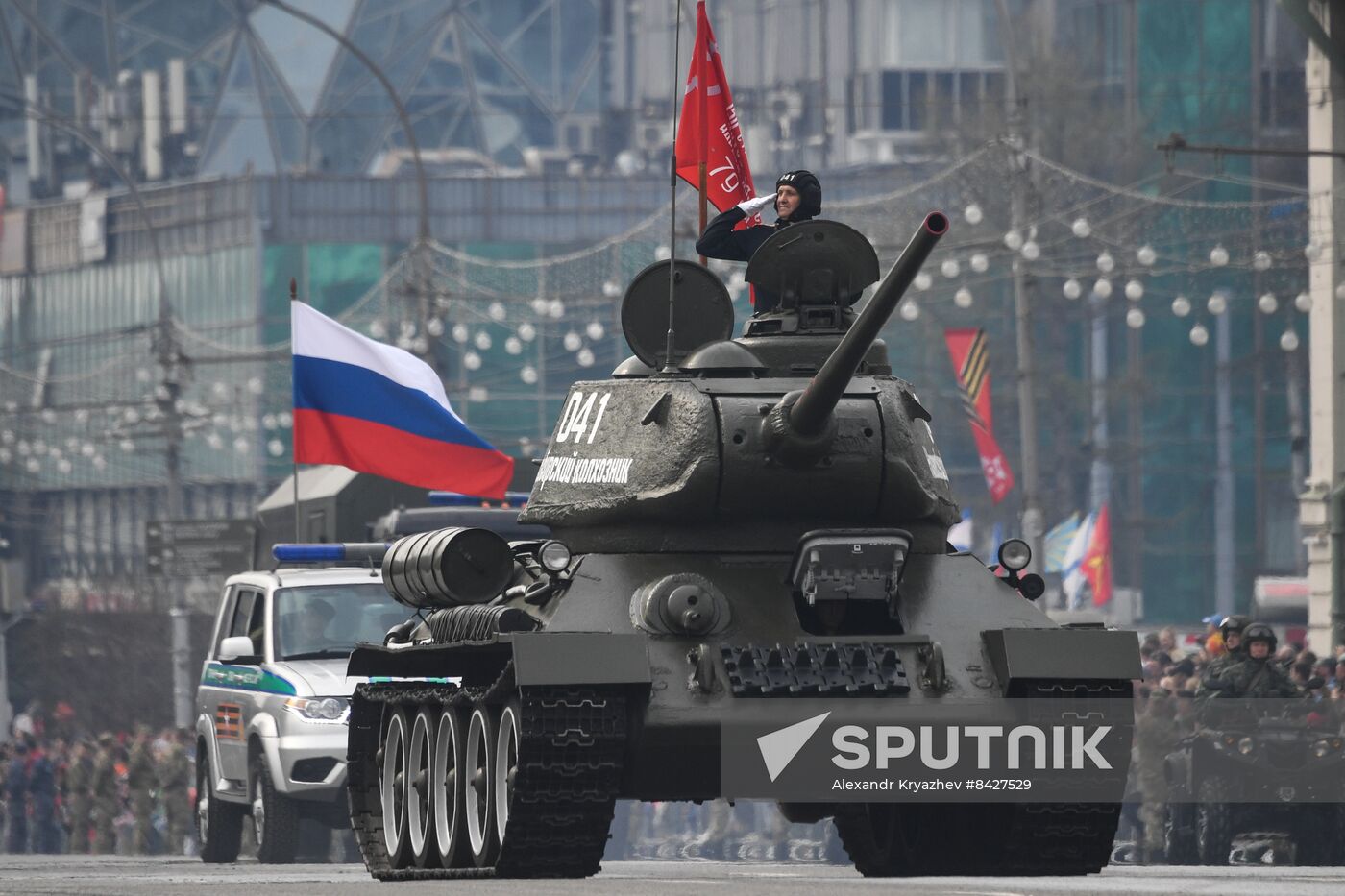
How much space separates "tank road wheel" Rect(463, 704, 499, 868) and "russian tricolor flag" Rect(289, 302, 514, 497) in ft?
28.3

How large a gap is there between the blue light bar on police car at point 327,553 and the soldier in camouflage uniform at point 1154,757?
17.3 ft

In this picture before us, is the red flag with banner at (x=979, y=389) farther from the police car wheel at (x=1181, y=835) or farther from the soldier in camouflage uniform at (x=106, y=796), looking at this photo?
the police car wheel at (x=1181, y=835)

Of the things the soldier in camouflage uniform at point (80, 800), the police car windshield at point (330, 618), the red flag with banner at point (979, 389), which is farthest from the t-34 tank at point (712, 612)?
the red flag with banner at point (979, 389)

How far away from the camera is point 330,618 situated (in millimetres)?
21188

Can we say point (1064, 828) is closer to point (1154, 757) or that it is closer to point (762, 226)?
point (762, 226)

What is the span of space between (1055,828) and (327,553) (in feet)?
24.6

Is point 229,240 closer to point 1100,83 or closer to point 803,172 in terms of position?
point 1100,83

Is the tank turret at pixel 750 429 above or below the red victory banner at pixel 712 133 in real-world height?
below

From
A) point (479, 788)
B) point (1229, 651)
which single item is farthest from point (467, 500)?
point (479, 788)

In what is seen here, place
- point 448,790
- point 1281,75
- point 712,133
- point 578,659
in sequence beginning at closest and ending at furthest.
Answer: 1. point 578,659
2. point 448,790
3. point 712,133
4. point 1281,75

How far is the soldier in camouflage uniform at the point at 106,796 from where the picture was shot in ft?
94.5

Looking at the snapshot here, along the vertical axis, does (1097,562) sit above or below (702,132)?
below

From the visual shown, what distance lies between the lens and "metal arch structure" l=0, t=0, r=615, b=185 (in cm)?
11912

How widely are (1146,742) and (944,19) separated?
7246 centimetres
